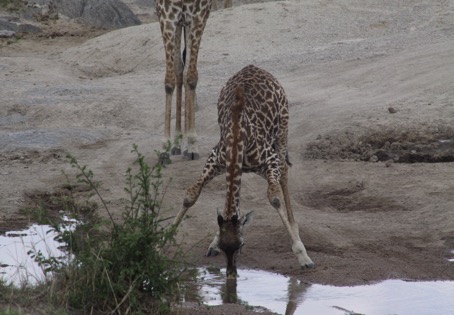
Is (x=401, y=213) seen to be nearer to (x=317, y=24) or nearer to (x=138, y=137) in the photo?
(x=138, y=137)

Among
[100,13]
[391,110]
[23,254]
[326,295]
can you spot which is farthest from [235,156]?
[100,13]

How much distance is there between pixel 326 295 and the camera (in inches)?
319

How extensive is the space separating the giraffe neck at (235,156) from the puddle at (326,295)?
685 mm

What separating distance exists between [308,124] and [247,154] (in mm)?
4291

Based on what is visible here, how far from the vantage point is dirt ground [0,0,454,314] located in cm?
946

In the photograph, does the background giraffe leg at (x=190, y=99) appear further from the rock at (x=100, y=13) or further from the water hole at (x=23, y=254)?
the rock at (x=100, y=13)

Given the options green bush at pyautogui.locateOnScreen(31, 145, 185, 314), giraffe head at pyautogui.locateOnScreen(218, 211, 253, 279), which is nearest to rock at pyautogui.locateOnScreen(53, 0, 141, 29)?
giraffe head at pyautogui.locateOnScreen(218, 211, 253, 279)

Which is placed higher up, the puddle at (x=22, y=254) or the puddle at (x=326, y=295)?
the puddle at (x=22, y=254)

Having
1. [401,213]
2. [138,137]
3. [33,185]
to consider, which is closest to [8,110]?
[138,137]

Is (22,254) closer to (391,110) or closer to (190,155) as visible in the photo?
(190,155)

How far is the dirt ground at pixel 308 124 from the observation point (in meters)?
9.46

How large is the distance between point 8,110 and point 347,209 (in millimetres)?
6086

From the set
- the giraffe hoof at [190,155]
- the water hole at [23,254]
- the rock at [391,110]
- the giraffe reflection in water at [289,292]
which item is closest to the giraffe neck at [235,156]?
the giraffe reflection in water at [289,292]

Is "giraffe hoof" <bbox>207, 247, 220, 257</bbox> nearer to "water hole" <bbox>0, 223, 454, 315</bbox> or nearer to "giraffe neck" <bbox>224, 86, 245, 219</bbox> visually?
"water hole" <bbox>0, 223, 454, 315</bbox>
